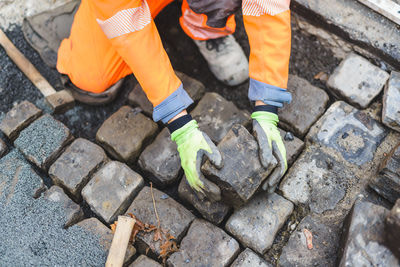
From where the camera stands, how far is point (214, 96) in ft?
9.01

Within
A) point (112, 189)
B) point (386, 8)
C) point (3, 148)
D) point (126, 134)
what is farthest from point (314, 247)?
point (3, 148)

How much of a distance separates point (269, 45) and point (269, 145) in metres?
0.62

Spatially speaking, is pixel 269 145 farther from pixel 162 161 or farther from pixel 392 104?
pixel 392 104

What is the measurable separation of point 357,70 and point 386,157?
75cm

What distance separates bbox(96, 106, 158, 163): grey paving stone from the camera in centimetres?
261

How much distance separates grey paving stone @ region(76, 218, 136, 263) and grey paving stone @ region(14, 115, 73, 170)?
564 mm

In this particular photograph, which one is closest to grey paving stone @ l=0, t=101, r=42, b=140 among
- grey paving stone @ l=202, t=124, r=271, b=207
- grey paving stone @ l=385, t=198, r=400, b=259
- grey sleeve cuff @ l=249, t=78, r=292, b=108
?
grey paving stone @ l=202, t=124, r=271, b=207

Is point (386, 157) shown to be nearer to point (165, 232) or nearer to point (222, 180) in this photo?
point (222, 180)

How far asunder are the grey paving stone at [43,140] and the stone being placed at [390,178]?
215cm

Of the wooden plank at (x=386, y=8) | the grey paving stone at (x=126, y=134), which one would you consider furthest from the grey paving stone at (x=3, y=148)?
the wooden plank at (x=386, y=8)

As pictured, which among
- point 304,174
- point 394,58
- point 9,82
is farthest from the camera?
point 9,82

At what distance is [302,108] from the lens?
105 inches

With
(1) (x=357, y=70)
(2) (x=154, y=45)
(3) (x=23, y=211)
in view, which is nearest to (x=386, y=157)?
(1) (x=357, y=70)

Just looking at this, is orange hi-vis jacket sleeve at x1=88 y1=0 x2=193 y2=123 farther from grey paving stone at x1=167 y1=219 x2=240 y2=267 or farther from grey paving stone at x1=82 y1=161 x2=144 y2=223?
grey paving stone at x1=167 y1=219 x2=240 y2=267
